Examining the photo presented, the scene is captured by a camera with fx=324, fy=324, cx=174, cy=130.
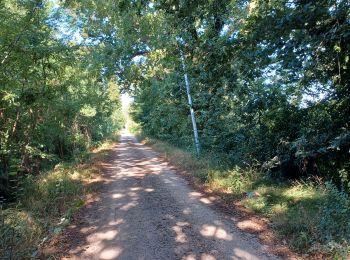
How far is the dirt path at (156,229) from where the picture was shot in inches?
204

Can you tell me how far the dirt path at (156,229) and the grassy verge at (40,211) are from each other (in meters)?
0.47

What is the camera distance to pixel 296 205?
6789mm

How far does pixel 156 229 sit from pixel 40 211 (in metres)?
2.76

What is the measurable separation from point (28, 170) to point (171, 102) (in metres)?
11.2

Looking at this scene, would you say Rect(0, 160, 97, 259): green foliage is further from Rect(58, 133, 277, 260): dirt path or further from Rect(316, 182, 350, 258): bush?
Rect(316, 182, 350, 258): bush

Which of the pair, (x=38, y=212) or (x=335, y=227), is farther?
(x=38, y=212)

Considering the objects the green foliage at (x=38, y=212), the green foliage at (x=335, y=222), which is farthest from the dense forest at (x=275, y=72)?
the green foliage at (x=38, y=212)

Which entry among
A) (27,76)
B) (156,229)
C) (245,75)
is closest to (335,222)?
(156,229)

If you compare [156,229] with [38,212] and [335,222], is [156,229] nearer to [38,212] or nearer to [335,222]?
[38,212]

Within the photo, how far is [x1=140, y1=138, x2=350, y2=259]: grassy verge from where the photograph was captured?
4910mm

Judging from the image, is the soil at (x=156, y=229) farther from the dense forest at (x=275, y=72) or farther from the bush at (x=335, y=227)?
the dense forest at (x=275, y=72)

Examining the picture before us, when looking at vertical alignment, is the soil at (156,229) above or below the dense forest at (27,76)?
below

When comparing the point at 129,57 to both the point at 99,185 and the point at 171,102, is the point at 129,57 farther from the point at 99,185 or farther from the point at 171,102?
the point at 99,185

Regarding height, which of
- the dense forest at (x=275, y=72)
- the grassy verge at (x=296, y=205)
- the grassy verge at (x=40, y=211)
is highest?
the dense forest at (x=275, y=72)
